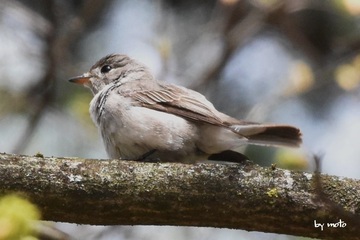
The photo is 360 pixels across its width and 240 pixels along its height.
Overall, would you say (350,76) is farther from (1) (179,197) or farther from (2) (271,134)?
(1) (179,197)

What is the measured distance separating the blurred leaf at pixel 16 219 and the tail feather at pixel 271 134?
3214mm

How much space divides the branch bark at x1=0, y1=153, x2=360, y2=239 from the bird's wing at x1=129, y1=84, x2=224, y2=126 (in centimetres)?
131

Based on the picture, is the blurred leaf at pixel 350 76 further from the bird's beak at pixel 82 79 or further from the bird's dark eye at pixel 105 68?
the bird's beak at pixel 82 79

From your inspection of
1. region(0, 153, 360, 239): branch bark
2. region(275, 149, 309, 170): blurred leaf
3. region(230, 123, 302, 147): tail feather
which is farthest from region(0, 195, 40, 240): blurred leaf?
region(230, 123, 302, 147): tail feather

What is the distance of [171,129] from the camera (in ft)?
16.6

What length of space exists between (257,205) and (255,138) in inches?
63.5

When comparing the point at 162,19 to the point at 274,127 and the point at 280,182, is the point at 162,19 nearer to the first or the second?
the point at 274,127

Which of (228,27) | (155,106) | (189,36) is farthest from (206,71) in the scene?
(189,36)

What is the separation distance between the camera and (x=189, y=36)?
827 centimetres

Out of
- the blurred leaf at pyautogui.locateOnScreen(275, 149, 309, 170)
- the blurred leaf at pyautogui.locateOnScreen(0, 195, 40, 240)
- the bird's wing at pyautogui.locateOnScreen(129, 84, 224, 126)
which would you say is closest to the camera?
the blurred leaf at pyautogui.locateOnScreen(0, 195, 40, 240)

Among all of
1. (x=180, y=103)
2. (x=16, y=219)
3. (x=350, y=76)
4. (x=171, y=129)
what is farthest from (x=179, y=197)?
(x=350, y=76)

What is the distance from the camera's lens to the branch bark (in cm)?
377

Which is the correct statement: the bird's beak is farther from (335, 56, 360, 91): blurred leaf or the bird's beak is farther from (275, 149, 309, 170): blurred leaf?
(275, 149, 309, 170): blurred leaf

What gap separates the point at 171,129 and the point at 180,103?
13.1 inches
